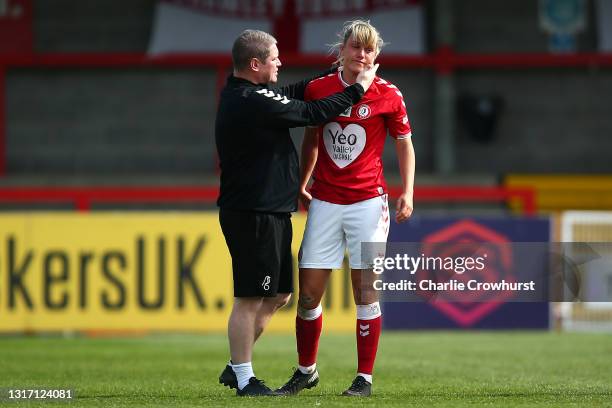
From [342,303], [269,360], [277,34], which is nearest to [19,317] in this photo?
[342,303]

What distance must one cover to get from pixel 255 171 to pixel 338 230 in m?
0.57

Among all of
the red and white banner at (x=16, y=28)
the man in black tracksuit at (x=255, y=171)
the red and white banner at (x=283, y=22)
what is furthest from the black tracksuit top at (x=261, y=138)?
the red and white banner at (x=16, y=28)

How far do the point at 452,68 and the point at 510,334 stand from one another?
843 cm

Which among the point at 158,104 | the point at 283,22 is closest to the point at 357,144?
the point at 283,22

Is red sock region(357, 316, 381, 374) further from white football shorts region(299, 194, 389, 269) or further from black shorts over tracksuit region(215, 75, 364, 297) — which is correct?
black shorts over tracksuit region(215, 75, 364, 297)

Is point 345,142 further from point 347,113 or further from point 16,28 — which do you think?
point 16,28

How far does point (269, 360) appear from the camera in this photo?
35.8ft

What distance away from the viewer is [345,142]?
23.8 feet

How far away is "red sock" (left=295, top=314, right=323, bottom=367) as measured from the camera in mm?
7410

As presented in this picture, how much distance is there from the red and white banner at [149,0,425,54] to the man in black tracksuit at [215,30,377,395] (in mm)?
14823

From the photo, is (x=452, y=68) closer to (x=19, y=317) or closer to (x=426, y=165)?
(x=426, y=165)

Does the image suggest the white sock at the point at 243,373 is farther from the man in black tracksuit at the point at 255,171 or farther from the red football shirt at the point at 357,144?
the red football shirt at the point at 357,144

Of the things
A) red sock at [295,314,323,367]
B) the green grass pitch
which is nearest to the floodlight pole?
the green grass pitch

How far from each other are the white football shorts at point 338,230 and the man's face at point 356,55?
0.72 m
